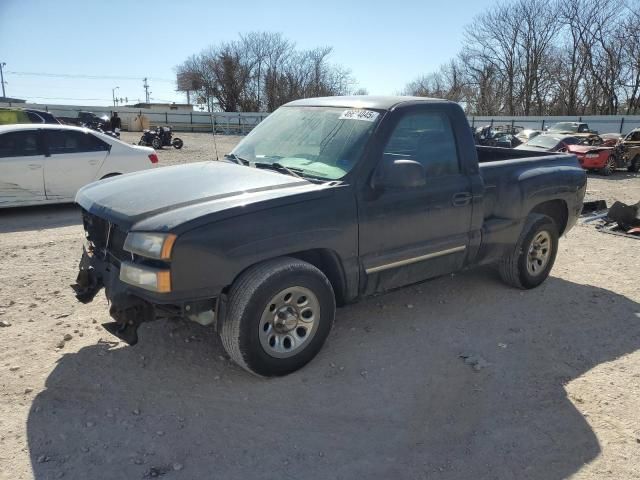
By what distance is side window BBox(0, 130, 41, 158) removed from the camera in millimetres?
8242

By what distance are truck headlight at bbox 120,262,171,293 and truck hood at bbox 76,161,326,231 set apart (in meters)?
0.24

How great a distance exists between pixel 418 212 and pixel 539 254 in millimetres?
2133

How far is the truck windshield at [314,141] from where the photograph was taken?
3781 millimetres

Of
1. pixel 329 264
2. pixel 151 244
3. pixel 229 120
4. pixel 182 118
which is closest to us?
pixel 151 244

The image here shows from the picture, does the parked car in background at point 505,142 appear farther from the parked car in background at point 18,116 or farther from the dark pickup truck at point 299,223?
the parked car in background at point 18,116

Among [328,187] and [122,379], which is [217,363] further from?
[328,187]

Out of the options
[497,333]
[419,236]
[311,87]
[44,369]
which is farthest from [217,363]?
[311,87]

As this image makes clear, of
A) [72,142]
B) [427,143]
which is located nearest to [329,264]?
[427,143]

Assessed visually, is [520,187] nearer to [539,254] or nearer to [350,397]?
[539,254]

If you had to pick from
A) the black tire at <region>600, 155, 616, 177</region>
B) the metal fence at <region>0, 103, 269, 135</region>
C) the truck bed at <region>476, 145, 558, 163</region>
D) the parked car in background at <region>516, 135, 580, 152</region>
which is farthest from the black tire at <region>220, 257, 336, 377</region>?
the metal fence at <region>0, 103, 269, 135</region>

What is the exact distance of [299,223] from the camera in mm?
3355

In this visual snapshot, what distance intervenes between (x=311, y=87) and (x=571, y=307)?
67.3 meters

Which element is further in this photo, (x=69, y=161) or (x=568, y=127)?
(x=568, y=127)

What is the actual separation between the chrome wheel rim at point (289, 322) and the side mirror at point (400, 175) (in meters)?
0.97
